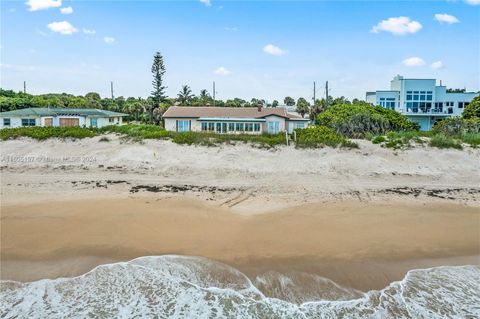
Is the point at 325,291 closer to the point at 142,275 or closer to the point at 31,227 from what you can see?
the point at 142,275

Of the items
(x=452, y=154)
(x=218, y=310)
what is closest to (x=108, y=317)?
(x=218, y=310)

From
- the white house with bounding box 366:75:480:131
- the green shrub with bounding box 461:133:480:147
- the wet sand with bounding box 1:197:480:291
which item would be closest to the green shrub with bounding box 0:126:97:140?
the wet sand with bounding box 1:197:480:291

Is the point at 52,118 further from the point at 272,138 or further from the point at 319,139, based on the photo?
the point at 319,139

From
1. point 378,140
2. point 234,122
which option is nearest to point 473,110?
point 378,140

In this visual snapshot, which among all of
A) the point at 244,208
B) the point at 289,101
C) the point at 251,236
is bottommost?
the point at 251,236

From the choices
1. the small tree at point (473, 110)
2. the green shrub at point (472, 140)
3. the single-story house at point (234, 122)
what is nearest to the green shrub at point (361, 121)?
the single-story house at point (234, 122)
